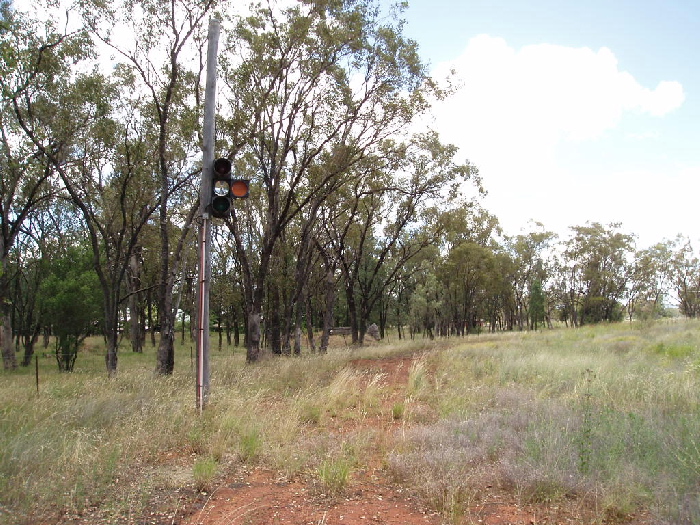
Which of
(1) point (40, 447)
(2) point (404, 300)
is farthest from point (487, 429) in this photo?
(2) point (404, 300)

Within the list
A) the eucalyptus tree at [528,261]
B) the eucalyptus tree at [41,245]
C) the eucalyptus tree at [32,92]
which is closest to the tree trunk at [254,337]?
the eucalyptus tree at [32,92]

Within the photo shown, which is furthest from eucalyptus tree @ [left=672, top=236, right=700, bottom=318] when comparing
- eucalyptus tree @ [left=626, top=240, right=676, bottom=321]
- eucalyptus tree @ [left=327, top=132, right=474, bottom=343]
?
eucalyptus tree @ [left=327, top=132, right=474, bottom=343]

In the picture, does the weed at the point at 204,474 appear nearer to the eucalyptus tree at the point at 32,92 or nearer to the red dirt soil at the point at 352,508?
the red dirt soil at the point at 352,508

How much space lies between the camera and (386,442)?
6.16 meters

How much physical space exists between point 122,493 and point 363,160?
50.8 ft

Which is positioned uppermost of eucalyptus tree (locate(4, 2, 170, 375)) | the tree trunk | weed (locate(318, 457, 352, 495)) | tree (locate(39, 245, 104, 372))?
eucalyptus tree (locate(4, 2, 170, 375))

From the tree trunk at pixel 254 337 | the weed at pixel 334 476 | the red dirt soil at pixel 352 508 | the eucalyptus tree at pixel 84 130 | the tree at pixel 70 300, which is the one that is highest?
the eucalyptus tree at pixel 84 130

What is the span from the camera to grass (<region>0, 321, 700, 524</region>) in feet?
13.9

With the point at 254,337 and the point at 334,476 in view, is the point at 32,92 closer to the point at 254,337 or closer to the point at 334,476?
the point at 254,337

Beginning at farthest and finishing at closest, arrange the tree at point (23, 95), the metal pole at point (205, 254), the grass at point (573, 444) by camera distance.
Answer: the tree at point (23, 95)
the metal pole at point (205, 254)
the grass at point (573, 444)

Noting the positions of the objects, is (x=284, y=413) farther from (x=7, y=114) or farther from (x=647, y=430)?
(x=7, y=114)

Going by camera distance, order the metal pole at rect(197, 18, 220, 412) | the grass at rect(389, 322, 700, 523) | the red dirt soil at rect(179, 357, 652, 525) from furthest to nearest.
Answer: the metal pole at rect(197, 18, 220, 412)
the grass at rect(389, 322, 700, 523)
the red dirt soil at rect(179, 357, 652, 525)

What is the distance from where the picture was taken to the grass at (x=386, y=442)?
4250mm

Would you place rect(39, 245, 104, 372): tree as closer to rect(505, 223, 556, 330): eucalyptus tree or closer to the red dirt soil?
the red dirt soil
